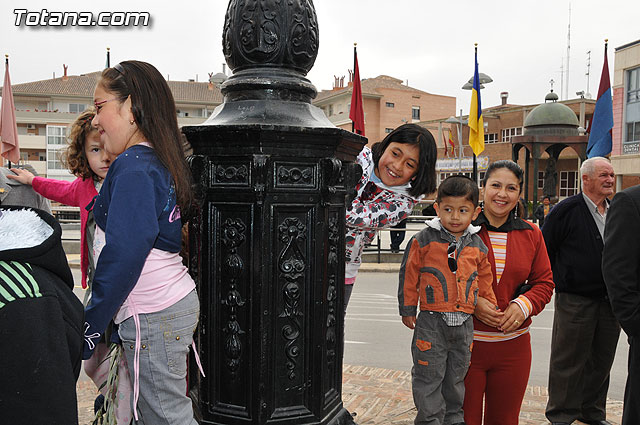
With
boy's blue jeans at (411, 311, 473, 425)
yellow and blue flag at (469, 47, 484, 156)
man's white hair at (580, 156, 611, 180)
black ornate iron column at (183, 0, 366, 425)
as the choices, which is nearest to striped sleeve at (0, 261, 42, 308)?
black ornate iron column at (183, 0, 366, 425)

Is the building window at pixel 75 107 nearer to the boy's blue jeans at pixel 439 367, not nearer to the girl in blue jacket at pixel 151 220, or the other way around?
the boy's blue jeans at pixel 439 367

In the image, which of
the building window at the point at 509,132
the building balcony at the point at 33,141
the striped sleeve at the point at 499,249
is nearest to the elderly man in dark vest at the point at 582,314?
the striped sleeve at the point at 499,249

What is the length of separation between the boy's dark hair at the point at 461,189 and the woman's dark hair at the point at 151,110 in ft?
5.78

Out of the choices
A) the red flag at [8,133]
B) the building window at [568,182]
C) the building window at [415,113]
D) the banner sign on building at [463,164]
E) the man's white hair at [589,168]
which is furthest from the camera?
the building window at [415,113]

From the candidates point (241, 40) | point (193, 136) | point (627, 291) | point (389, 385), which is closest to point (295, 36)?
point (241, 40)

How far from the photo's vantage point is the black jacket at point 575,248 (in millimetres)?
4016

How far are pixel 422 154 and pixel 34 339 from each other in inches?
101

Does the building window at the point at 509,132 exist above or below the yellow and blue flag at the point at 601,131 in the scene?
above

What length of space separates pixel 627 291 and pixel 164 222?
2.16m

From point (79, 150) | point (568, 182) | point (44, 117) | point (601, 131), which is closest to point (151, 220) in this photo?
point (79, 150)

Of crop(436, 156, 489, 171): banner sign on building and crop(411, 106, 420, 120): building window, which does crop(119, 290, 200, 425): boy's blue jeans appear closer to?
crop(436, 156, 489, 171): banner sign on building

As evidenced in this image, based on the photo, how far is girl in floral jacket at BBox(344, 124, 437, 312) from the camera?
128 inches

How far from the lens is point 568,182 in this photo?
44938mm

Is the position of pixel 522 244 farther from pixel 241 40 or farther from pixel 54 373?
pixel 54 373
